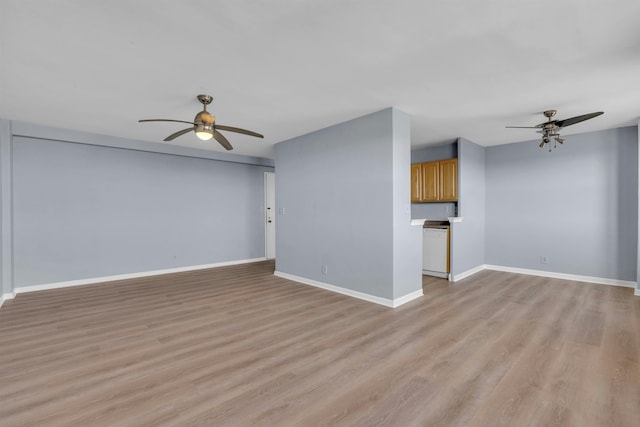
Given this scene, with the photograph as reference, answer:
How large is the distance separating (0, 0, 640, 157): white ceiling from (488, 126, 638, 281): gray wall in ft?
2.77

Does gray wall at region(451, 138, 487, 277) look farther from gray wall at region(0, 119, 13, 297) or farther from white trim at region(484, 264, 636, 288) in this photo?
gray wall at region(0, 119, 13, 297)

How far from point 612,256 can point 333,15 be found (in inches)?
221

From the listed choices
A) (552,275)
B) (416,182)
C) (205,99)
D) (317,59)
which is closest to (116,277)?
(205,99)

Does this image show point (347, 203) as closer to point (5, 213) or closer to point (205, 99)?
point (205, 99)

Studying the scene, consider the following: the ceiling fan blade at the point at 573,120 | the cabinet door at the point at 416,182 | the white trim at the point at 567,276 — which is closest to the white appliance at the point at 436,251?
the cabinet door at the point at 416,182

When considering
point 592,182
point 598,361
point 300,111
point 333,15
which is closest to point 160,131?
point 300,111

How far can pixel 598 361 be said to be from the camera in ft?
7.69

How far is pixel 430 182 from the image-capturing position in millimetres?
5777

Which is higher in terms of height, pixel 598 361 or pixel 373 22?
pixel 373 22

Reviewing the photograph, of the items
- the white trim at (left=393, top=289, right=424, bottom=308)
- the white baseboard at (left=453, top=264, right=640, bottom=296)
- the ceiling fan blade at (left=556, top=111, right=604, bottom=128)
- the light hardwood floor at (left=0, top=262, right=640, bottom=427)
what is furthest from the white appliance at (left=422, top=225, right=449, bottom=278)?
the ceiling fan blade at (left=556, top=111, right=604, bottom=128)

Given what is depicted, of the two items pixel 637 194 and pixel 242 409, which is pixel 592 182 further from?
pixel 242 409

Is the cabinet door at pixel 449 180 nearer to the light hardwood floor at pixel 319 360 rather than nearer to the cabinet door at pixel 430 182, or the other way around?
the cabinet door at pixel 430 182

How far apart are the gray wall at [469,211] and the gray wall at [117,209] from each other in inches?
172

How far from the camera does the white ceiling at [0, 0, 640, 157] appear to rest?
188cm
